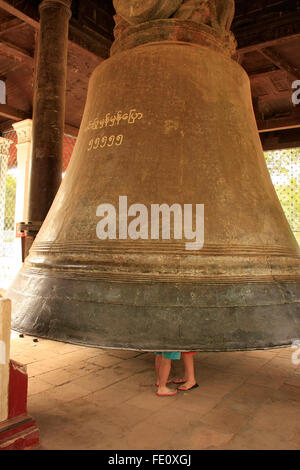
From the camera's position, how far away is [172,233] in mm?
1443

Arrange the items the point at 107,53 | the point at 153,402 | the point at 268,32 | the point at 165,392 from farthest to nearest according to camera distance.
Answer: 1. the point at 107,53
2. the point at 268,32
3. the point at 165,392
4. the point at 153,402

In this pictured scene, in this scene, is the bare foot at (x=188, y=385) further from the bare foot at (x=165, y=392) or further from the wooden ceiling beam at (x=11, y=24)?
the wooden ceiling beam at (x=11, y=24)

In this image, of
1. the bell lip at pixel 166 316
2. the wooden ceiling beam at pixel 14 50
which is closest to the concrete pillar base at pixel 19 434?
the bell lip at pixel 166 316

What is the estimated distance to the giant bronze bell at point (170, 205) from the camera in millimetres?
1331

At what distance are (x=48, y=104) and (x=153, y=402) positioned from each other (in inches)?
107

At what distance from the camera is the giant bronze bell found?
133 centimetres

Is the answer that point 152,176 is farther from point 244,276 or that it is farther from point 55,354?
point 55,354

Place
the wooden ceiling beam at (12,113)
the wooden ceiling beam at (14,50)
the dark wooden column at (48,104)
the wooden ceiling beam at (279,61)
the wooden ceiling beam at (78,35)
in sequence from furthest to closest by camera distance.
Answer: the wooden ceiling beam at (12,113)
the wooden ceiling beam at (14,50)
the wooden ceiling beam at (279,61)
the wooden ceiling beam at (78,35)
the dark wooden column at (48,104)

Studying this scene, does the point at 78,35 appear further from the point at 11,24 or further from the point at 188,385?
the point at 188,385

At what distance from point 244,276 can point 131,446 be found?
2.69 ft

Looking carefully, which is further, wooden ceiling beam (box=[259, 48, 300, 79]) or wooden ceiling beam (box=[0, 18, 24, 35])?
wooden ceiling beam (box=[0, 18, 24, 35])

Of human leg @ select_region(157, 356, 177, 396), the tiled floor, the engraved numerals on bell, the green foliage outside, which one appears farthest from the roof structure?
human leg @ select_region(157, 356, 177, 396)

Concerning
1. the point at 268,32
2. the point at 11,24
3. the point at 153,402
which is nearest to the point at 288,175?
the point at 268,32

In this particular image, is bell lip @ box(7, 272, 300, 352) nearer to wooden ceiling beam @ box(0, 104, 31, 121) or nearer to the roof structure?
the roof structure
